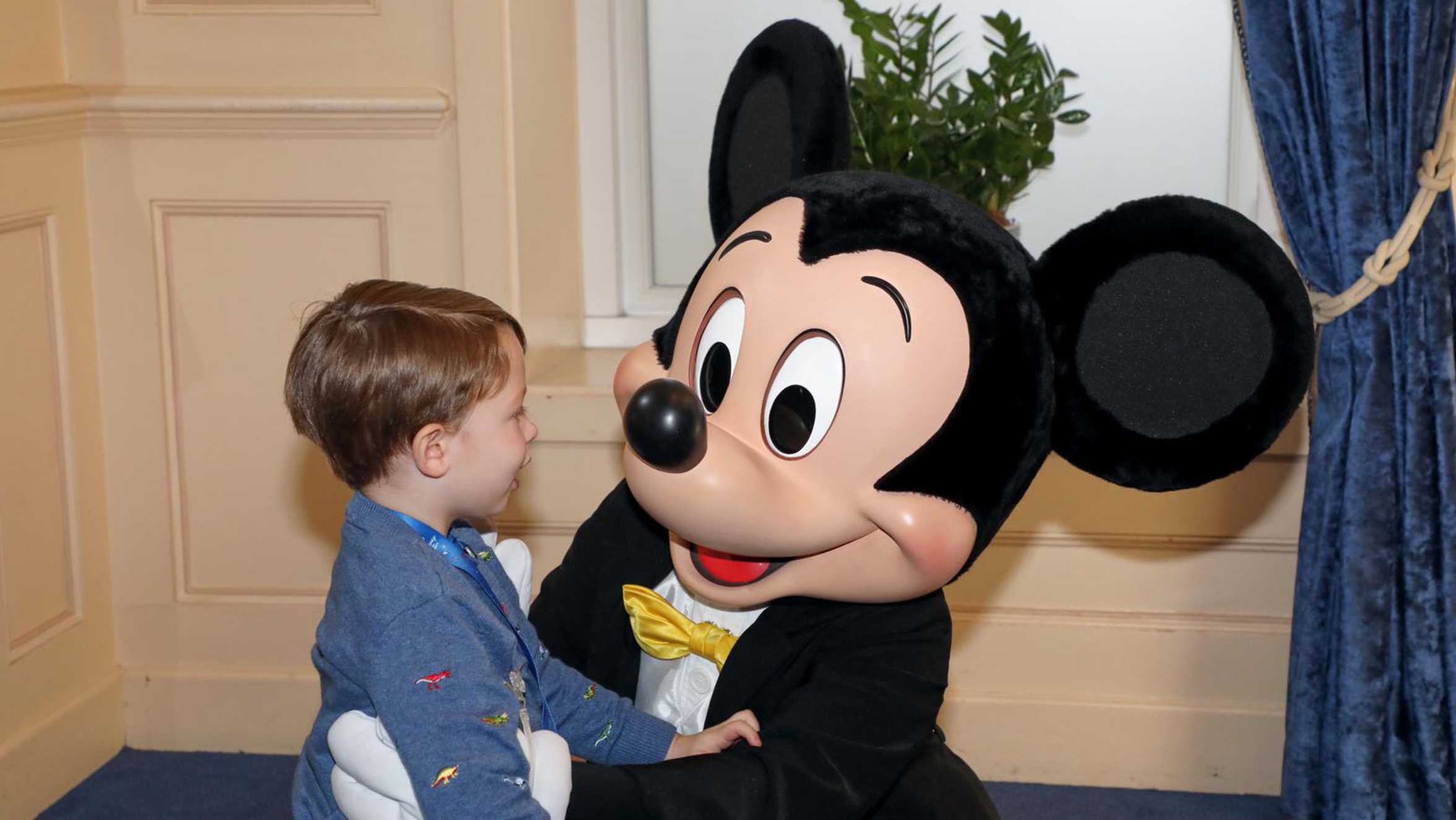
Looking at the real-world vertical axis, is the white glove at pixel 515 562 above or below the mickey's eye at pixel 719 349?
below

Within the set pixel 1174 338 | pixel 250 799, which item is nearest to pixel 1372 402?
pixel 1174 338

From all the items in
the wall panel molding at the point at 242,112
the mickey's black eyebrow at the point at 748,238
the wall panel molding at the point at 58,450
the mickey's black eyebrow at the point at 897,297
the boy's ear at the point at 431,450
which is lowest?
the wall panel molding at the point at 58,450

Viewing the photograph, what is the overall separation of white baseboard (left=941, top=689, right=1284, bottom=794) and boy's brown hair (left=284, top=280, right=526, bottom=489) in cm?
137

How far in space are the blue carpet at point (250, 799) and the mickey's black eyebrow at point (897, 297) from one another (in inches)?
52.9

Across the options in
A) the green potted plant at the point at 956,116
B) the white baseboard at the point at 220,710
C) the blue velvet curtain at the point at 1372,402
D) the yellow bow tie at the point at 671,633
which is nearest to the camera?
the yellow bow tie at the point at 671,633

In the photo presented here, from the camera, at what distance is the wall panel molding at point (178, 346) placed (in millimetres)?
2422

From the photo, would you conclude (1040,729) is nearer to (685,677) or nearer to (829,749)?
(685,677)

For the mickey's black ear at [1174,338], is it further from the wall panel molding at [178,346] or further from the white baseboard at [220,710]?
the white baseboard at [220,710]

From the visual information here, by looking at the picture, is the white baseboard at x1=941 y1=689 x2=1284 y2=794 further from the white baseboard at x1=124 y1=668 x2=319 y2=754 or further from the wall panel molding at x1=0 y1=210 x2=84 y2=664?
the wall panel molding at x1=0 y1=210 x2=84 y2=664

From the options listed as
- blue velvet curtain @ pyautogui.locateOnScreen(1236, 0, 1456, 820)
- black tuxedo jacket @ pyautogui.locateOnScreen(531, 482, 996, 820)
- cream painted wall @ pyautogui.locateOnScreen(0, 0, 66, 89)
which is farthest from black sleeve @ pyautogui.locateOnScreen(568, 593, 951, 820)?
cream painted wall @ pyautogui.locateOnScreen(0, 0, 66, 89)

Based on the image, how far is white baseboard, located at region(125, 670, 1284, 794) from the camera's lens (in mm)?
2449

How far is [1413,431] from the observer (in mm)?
2080

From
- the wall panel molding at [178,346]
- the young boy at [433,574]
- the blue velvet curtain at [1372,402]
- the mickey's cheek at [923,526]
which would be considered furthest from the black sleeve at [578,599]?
the blue velvet curtain at [1372,402]

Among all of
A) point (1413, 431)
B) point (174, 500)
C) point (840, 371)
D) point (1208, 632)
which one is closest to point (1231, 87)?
point (1413, 431)
